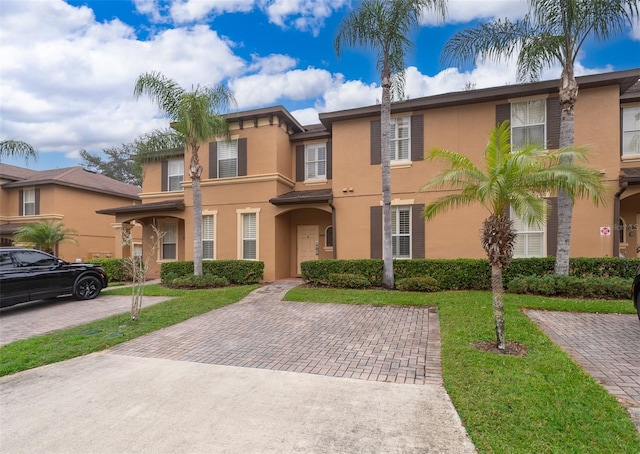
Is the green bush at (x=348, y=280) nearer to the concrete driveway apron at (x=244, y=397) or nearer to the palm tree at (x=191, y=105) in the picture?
the concrete driveway apron at (x=244, y=397)

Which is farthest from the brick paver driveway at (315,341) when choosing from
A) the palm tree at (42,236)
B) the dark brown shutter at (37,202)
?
the dark brown shutter at (37,202)

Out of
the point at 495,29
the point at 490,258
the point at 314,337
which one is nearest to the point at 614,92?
the point at 495,29

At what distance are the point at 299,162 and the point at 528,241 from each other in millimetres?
9443

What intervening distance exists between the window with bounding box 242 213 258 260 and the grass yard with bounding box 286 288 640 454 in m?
9.29

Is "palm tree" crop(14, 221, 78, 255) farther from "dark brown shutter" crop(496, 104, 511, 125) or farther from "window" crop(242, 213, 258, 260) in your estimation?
"dark brown shutter" crop(496, 104, 511, 125)

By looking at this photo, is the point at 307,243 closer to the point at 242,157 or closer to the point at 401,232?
the point at 401,232

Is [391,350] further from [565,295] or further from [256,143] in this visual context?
[256,143]

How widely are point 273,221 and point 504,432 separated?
11.4 m

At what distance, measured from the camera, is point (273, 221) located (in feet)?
45.1

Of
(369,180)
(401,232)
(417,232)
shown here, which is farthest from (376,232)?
(369,180)

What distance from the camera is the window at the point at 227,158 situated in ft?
47.6

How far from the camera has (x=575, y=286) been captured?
29.1ft

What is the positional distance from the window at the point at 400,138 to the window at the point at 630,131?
6918 mm

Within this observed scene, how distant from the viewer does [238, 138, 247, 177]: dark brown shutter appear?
46.8 ft
